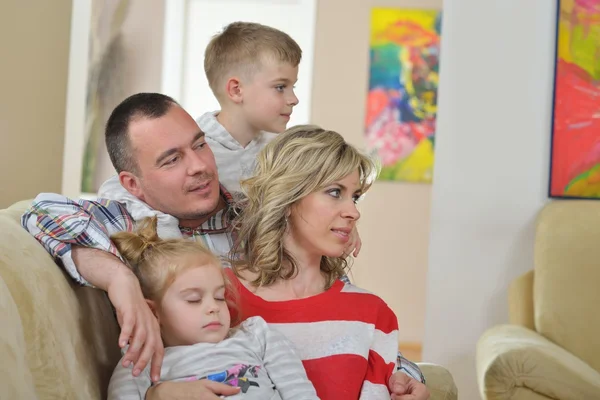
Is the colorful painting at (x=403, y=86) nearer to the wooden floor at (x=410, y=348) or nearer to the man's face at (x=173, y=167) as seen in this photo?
the wooden floor at (x=410, y=348)

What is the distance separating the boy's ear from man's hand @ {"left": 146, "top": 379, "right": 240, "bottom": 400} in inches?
45.9

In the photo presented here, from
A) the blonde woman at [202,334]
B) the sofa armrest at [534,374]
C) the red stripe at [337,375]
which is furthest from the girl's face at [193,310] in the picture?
the sofa armrest at [534,374]

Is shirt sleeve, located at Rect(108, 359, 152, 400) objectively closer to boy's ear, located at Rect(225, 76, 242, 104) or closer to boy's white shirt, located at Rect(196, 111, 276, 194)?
boy's white shirt, located at Rect(196, 111, 276, 194)

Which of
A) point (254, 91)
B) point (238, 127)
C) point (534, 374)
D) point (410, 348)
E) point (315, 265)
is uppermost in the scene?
point (254, 91)

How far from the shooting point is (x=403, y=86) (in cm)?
598

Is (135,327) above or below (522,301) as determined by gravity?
above

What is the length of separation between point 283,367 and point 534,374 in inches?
49.0

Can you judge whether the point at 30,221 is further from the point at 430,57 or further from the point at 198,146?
the point at 430,57

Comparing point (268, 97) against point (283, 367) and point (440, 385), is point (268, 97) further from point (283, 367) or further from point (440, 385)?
point (283, 367)

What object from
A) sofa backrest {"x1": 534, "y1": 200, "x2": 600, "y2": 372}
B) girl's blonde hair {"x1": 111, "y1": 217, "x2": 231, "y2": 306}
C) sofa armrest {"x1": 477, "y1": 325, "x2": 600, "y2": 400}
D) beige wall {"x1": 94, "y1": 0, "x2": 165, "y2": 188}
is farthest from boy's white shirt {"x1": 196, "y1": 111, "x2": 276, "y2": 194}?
beige wall {"x1": 94, "y1": 0, "x2": 165, "y2": 188}

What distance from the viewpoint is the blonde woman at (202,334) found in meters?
1.41

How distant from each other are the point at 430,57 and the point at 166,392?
4989 millimetres

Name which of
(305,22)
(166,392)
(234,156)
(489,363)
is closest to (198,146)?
(234,156)

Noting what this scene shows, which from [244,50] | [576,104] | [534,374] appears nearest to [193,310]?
[244,50]
